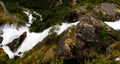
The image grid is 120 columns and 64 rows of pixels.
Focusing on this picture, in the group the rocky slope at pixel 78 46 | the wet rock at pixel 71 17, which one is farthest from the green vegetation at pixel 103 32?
the wet rock at pixel 71 17

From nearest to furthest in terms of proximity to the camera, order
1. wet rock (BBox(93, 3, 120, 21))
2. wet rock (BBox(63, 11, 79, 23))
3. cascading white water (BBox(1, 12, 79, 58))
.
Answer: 1. cascading white water (BBox(1, 12, 79, 58))
2. wet rock (BBox(93, 3, 120, 21))
3. wet rock (BBox(63, 11, 79, 23))

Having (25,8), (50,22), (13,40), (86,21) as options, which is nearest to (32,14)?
(25,8)

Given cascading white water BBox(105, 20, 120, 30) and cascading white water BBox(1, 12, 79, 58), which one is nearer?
cascading white water BBox(1, 12, 79, 58)

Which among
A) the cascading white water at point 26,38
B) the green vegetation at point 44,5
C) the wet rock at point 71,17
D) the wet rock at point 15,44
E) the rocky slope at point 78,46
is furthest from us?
the green vegetation at point 44,5

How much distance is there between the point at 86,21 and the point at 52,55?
15.6 metres

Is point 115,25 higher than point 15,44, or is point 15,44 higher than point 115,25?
point 115,25

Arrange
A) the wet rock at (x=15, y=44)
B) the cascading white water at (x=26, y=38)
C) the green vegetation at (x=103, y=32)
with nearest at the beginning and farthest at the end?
1. the green vegetation at (x=103, y=32)
2. the cascading white water at (x=26, y=38)
3. the wet rock at (x=15, y=44)

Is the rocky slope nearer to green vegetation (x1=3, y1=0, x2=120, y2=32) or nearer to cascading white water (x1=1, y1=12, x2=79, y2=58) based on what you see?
cascading white water (x1=1, y1=12, x2=79, y2=58)

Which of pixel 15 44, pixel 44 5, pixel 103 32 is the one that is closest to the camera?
pixel 103 32

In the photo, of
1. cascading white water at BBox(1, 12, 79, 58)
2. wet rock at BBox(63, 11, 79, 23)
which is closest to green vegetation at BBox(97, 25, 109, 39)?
cascading white water at BBox(1, 12, 79, 58)

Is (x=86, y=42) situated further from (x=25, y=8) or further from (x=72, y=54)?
(x=25, y=8)

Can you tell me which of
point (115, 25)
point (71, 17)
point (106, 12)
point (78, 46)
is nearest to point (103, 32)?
point (78, 46)

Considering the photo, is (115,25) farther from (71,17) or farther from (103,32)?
(103,32)

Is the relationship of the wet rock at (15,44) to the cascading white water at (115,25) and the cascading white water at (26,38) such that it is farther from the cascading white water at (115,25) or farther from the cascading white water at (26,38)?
the cascading white water at (115,25)
